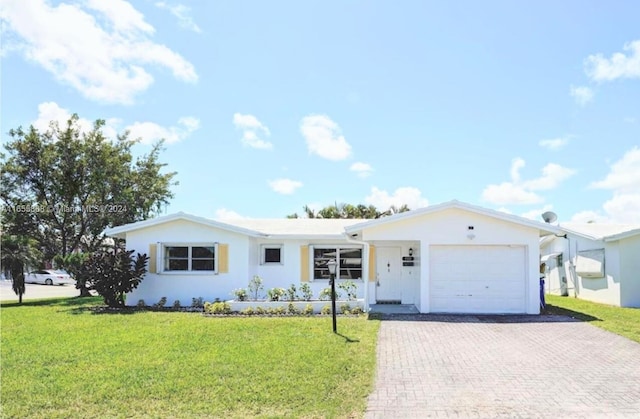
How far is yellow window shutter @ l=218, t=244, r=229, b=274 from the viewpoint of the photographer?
17483 millimetres

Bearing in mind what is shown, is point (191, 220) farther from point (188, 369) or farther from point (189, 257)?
point (188, 369)

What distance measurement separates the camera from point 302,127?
19328 mm

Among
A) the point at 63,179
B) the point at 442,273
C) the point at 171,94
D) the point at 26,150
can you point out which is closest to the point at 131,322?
the point at 171,94

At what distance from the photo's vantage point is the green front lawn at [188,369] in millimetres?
6051

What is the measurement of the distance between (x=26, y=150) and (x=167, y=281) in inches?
461

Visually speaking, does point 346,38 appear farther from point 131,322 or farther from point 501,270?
point 131,322

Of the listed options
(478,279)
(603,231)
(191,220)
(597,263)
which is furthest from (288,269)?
(603,231)

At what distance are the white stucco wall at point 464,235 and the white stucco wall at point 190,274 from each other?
5557mm

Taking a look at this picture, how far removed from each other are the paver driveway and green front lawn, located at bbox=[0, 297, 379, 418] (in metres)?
0.54

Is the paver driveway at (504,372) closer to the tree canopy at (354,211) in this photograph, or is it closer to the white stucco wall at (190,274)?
the white stucco wall at (190,274)

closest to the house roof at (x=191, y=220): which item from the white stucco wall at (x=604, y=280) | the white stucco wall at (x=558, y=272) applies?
the white stucco wall at (x=604, y=280)

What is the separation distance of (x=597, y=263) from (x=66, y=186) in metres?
24.5

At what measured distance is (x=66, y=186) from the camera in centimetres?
2355

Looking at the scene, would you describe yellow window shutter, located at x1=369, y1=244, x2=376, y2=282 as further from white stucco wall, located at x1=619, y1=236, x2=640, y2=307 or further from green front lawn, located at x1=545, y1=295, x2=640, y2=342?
white stucco wall, located at x1=619, y1=236, x2=640, y2=307
